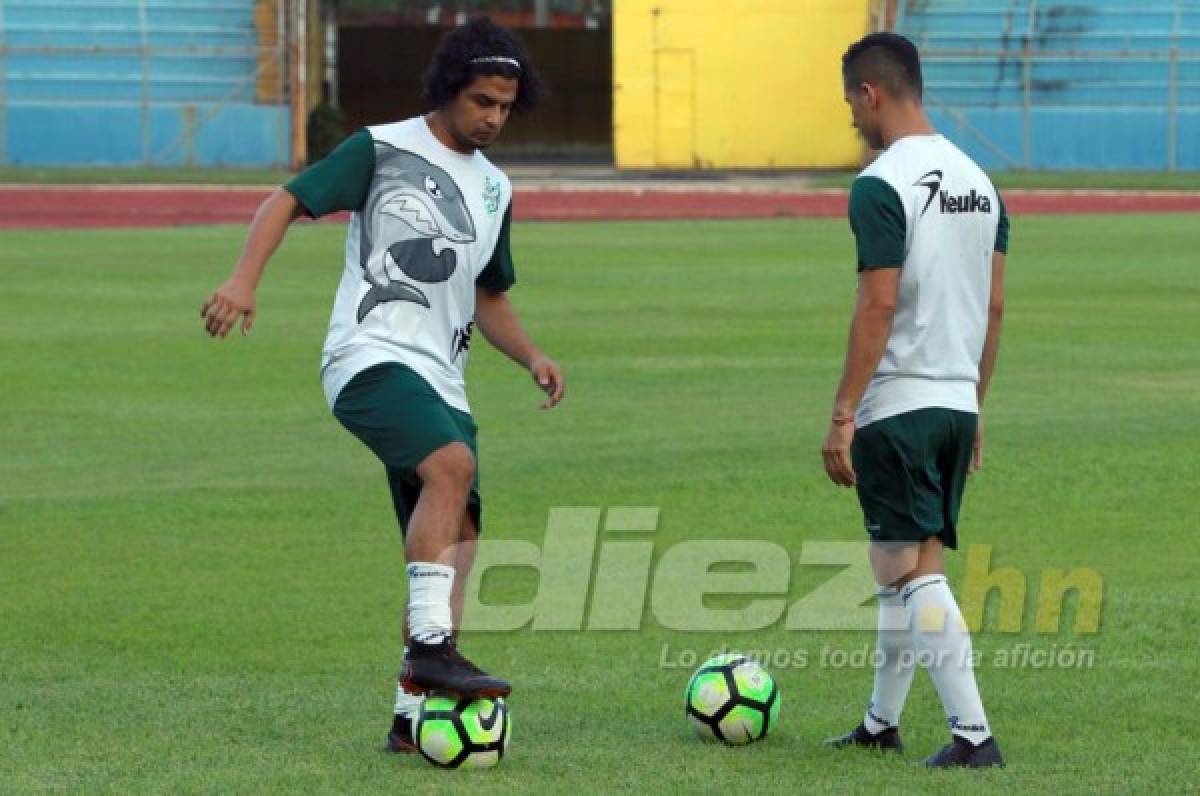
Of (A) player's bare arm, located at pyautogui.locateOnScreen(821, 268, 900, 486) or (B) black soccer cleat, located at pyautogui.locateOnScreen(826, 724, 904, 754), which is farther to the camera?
(B) black soccer cleat, located at pyautogui.locateOnScreen(826, 724, 904, 754)

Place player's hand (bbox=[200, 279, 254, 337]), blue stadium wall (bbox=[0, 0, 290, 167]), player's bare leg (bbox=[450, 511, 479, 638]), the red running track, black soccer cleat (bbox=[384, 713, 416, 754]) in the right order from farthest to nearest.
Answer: blue stadium wall (bbox=[0, 0, 290, 167])
the red running track
player's bare leg (bbox=[450, 511, 479, 638])
black soccer cleat (bbox=[384, 713, 416, 754])
player's hand (bbox=[200, 279, 254, 337])

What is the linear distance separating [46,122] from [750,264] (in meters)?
27.0

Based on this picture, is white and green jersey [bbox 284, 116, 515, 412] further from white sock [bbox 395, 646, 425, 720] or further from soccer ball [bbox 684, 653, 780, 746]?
soccer ball [bbox 684, 653, 780, 746]

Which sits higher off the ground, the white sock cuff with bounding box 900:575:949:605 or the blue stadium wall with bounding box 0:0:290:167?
the white sock cuff with bounding box 900:575:949:605

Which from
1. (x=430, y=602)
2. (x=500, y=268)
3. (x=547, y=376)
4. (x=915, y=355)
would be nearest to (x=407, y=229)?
(x=500, y=268)

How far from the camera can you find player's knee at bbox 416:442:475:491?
632 cm

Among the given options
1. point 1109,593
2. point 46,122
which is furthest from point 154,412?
point 46,122

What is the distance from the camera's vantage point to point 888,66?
621 cm

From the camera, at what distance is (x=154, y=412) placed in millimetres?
14398

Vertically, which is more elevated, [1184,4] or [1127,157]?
[1184,4]

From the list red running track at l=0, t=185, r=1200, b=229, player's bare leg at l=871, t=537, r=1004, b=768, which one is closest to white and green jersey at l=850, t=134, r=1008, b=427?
player's bare leg at l=871, t=537, r=1004, b=768

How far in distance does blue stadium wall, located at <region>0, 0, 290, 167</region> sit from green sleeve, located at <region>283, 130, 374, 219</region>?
40170mm

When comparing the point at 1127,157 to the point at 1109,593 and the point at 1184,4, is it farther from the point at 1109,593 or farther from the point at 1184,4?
the point at 1109,593

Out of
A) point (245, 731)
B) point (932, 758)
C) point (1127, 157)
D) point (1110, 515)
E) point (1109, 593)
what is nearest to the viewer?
point (932, 758)
